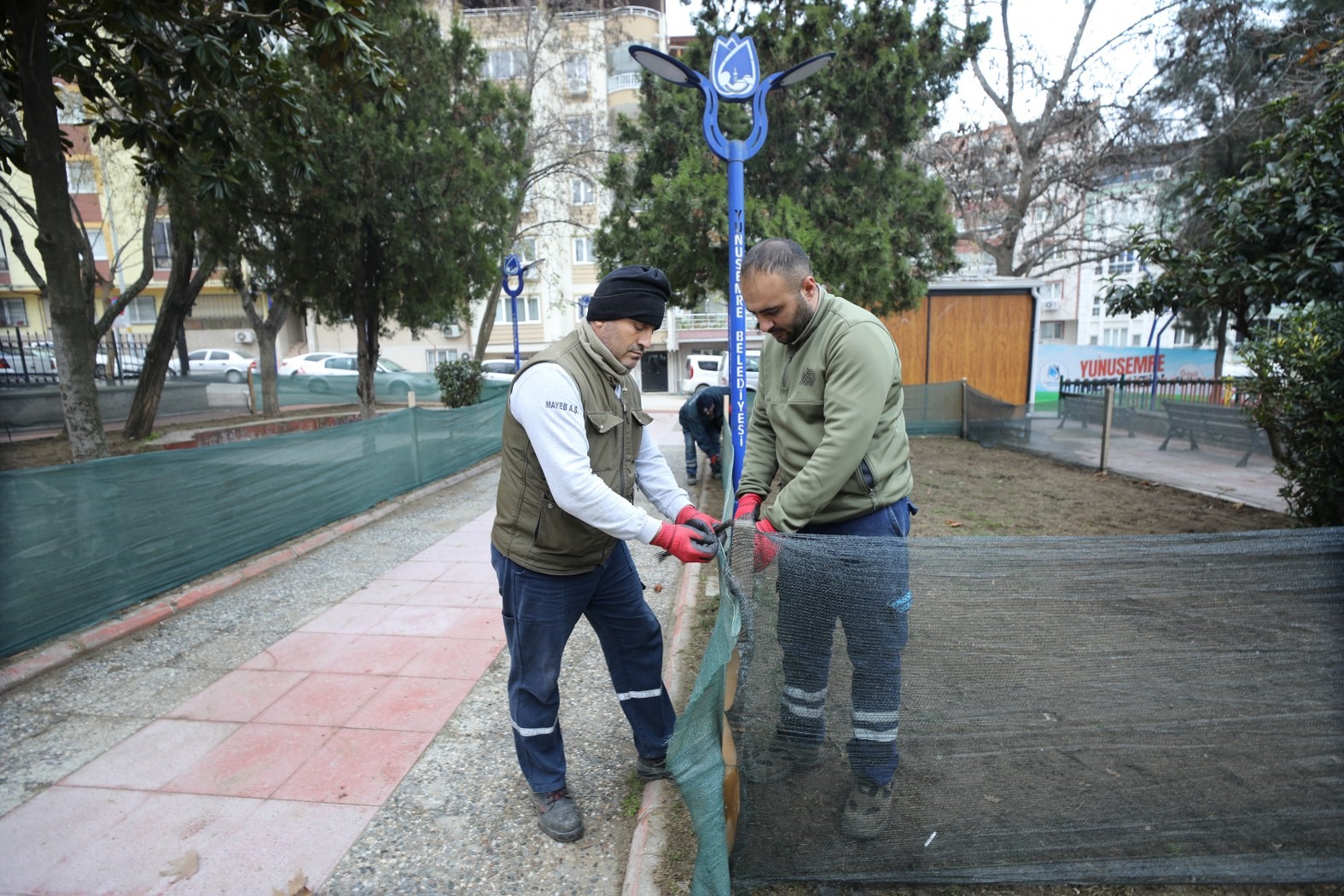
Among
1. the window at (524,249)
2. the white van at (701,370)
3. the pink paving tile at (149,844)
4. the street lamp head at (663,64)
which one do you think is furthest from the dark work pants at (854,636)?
the white van at (701,370)

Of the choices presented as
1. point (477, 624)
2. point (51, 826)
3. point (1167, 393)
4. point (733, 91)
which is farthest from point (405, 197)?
point (1167, 393)

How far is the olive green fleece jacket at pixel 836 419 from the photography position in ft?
7.42

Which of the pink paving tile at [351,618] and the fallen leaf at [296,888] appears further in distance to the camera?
the pink paving tile at [351,618]

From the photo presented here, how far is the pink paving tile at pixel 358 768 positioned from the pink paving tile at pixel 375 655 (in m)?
0.70

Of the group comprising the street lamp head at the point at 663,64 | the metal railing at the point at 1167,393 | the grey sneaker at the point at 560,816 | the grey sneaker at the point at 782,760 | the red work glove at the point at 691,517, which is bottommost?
the grey sneaker at the point at 560,816

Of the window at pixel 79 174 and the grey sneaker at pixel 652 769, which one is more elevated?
the window at pixel 79 174

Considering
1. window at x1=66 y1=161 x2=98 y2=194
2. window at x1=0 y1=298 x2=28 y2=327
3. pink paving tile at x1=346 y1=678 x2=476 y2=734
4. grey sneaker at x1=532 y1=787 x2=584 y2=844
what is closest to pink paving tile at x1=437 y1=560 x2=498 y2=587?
pink paving tile at x1=346 y1=678 x2=476 y2=734

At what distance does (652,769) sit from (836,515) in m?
1.32

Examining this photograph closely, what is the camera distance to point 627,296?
98.4 inches

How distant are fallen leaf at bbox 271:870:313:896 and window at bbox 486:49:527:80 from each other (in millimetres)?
17619

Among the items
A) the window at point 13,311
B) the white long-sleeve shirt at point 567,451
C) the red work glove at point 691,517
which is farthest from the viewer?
the window at point 13,311

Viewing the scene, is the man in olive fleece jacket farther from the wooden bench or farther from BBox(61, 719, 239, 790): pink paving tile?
the wooden bench

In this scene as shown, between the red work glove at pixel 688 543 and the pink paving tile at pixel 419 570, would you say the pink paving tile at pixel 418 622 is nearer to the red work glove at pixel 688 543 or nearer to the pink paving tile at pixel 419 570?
the pink paving tile at pixel 419 570

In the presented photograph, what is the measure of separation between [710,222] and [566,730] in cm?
635
